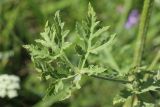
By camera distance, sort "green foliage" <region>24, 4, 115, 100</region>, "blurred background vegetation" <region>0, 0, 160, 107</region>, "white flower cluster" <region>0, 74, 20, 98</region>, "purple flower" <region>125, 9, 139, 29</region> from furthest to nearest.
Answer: "purple flower" <region>125, 9, 139, 29</region> → "blurred background vegetation" <region>0, 0, 160, 107</region> → "white flower cluster" <region>0, 74, 20, 98</region> → "green foliage" <region>24, 4, 115, 100</region>

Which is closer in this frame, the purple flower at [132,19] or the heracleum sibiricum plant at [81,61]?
the heracleum sibiricum plant at [81,61]

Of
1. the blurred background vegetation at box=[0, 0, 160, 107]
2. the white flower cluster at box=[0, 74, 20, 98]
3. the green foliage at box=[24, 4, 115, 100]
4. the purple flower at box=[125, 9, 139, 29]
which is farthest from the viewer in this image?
the purple flower at box=[125, 9, 139, 29]

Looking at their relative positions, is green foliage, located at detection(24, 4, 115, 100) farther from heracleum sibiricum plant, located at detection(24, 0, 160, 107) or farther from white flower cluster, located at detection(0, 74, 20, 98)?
white flower cluster, located at detection(0, 74, 20, 98)

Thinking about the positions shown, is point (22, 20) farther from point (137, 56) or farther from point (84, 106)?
point (137, 56)

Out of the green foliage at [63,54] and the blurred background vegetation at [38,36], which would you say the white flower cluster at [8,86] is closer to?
the blurred background vegetation at [38,36]

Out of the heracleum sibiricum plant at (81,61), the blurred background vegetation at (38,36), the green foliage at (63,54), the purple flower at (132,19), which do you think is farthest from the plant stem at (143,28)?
the purple flower at (132,19)

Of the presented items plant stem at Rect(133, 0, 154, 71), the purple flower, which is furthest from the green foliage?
the purple flower
